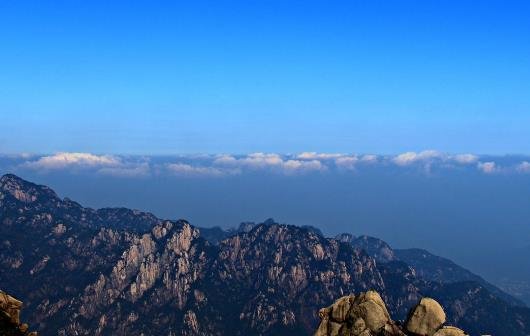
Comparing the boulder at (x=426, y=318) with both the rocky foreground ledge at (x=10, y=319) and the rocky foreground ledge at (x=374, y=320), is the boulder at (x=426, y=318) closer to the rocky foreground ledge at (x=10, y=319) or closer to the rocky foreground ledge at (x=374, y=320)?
the rocky foreground ledge at (x=374, y=320)

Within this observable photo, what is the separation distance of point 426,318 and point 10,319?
77.4m

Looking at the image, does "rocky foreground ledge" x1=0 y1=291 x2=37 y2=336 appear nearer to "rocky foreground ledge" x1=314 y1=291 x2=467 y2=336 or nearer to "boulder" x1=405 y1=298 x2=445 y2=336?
"rocky foreground ledge" x1=314 y1=291 x2=467 y2=336

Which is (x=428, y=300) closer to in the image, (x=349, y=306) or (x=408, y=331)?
(x=408, y=331)

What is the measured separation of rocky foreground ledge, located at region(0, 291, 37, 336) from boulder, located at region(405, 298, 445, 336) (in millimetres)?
68723

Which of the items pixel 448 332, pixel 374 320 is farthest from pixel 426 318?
pixel 374 320

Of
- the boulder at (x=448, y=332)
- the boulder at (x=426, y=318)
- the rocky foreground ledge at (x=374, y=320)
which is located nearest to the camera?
the boulder at (x=448, y=332)

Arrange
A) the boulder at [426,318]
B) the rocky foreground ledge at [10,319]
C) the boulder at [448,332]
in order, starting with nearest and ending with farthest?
the boulder at [448,332] → the boulder at [426,318] → the rocky foreground ledge at [10,319]

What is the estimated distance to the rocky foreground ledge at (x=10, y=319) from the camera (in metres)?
103

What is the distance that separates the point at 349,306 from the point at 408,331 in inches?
403

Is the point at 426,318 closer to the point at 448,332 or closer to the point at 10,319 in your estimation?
the point at 448,332

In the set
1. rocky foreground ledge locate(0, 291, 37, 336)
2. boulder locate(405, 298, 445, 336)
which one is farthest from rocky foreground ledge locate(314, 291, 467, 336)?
rocky foreground ledge locate(0, 291, 37, 336)

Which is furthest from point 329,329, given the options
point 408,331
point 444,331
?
point 444,331

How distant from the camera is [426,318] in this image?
275ft

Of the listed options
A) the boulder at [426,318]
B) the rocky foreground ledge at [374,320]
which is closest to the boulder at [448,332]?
the rocky foreground ledge at [374,320]
